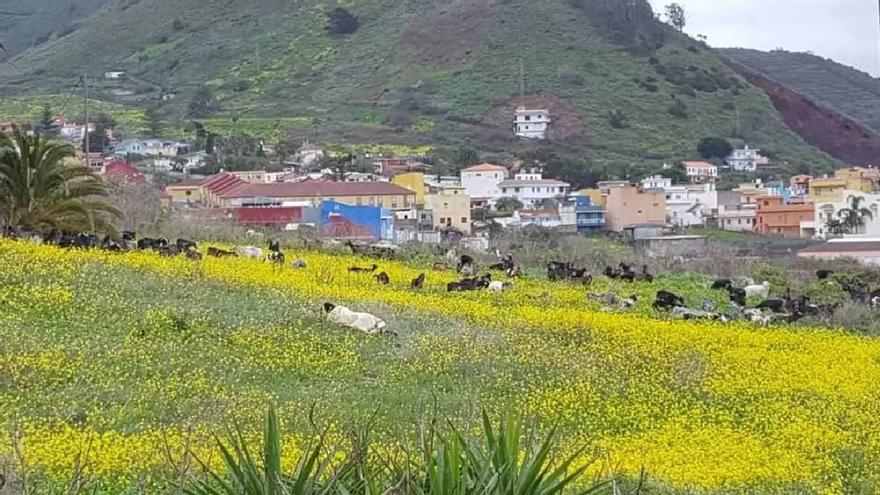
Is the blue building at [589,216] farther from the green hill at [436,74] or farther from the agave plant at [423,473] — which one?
the agave plant at [423,473]

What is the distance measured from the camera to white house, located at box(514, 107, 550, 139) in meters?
65.2

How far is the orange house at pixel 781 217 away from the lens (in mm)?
49375

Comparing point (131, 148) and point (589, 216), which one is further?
point (131, 148)

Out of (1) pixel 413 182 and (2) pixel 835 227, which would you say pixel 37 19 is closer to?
(1) pixel 413 182

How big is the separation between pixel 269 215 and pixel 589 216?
17.5m

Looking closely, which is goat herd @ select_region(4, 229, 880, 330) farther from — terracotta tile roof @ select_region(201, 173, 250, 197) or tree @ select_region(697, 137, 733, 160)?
tree @ select_region(697, 137, 733, 160)

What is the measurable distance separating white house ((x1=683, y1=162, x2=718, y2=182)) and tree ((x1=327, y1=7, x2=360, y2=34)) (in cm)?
3051

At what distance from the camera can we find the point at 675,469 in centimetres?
877

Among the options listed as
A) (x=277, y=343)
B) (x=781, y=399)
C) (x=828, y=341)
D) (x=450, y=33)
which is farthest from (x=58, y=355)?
(x=450, y=33)

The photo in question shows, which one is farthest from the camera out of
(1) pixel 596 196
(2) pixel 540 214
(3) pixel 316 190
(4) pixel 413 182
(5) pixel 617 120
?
(5) pixel 617 120

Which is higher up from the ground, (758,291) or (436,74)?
(436,74)

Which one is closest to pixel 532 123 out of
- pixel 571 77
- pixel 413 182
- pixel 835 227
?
pixel 571 77

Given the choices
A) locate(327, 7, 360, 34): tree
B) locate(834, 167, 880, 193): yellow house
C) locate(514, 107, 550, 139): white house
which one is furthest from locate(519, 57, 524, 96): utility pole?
locate(834, 167, 880, 193): yellow house

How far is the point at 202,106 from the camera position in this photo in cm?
6919
